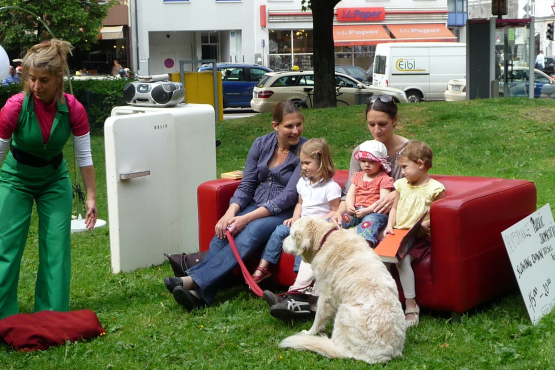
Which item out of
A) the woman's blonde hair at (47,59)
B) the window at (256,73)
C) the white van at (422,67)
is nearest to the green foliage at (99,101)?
the window at (256,73)

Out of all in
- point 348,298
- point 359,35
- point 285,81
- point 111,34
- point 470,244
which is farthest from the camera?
point 359,35

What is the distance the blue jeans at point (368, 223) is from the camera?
15.6ft

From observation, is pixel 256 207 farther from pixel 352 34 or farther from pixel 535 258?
pixel 352 34

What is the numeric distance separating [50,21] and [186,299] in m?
24.9

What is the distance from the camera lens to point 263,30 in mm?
37281

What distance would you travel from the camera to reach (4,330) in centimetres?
445

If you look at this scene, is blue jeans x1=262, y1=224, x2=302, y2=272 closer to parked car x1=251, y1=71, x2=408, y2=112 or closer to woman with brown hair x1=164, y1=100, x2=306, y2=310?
woman with brown hair x1=164, y1=100, x2=306, y2=310

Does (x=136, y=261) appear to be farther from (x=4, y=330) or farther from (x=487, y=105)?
(x=487, y=105)

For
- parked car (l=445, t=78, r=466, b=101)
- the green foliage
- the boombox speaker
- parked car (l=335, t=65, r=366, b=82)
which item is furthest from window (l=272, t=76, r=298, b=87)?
the boombox speaker

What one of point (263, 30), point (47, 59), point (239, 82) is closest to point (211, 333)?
point (47, 59)

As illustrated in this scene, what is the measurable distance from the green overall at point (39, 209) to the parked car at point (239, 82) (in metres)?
20.1

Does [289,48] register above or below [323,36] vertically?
above

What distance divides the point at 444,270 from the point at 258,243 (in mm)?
1400

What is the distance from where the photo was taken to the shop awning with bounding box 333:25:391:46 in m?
37.3
